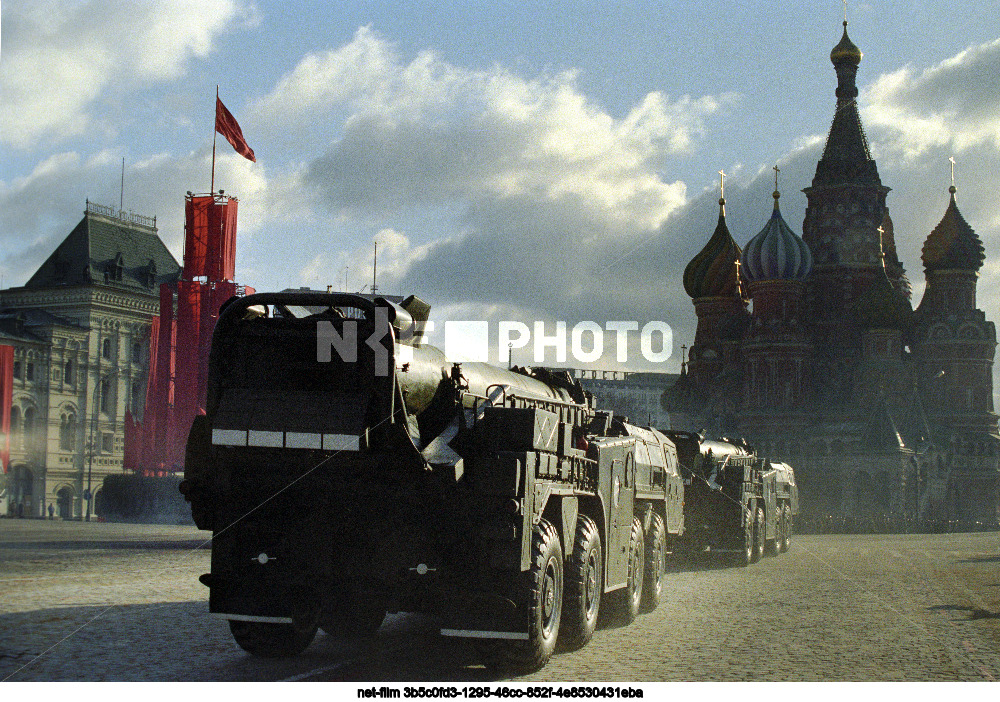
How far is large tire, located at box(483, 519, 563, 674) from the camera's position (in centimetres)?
1084

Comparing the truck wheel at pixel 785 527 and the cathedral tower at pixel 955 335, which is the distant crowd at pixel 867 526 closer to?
the cathedral tower at pixel 955 335

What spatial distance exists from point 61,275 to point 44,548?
2092 inches

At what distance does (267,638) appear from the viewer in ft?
38.3

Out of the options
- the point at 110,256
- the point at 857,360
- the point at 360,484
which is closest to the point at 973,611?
the point at 360,484

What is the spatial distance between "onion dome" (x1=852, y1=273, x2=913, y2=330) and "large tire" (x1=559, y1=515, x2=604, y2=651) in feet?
263

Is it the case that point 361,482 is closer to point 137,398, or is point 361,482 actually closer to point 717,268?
point 137,398

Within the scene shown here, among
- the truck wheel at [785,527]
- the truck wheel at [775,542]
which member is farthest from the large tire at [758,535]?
the truck wheel at [785,527]

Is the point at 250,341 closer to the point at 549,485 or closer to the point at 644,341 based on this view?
the point at 549,485

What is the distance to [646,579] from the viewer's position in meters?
17.3

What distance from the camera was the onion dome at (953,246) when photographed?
3622 inches

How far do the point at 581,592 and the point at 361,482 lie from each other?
2.96 m

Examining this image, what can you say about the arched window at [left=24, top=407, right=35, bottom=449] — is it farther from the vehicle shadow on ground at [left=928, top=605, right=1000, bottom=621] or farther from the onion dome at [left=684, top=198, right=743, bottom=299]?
the vehicle shadow on ground at [left=928, top=605, right=1000, bottom=621]

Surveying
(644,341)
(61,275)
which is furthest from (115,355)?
(644,341)

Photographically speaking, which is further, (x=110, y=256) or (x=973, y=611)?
(x=110, y=256)
